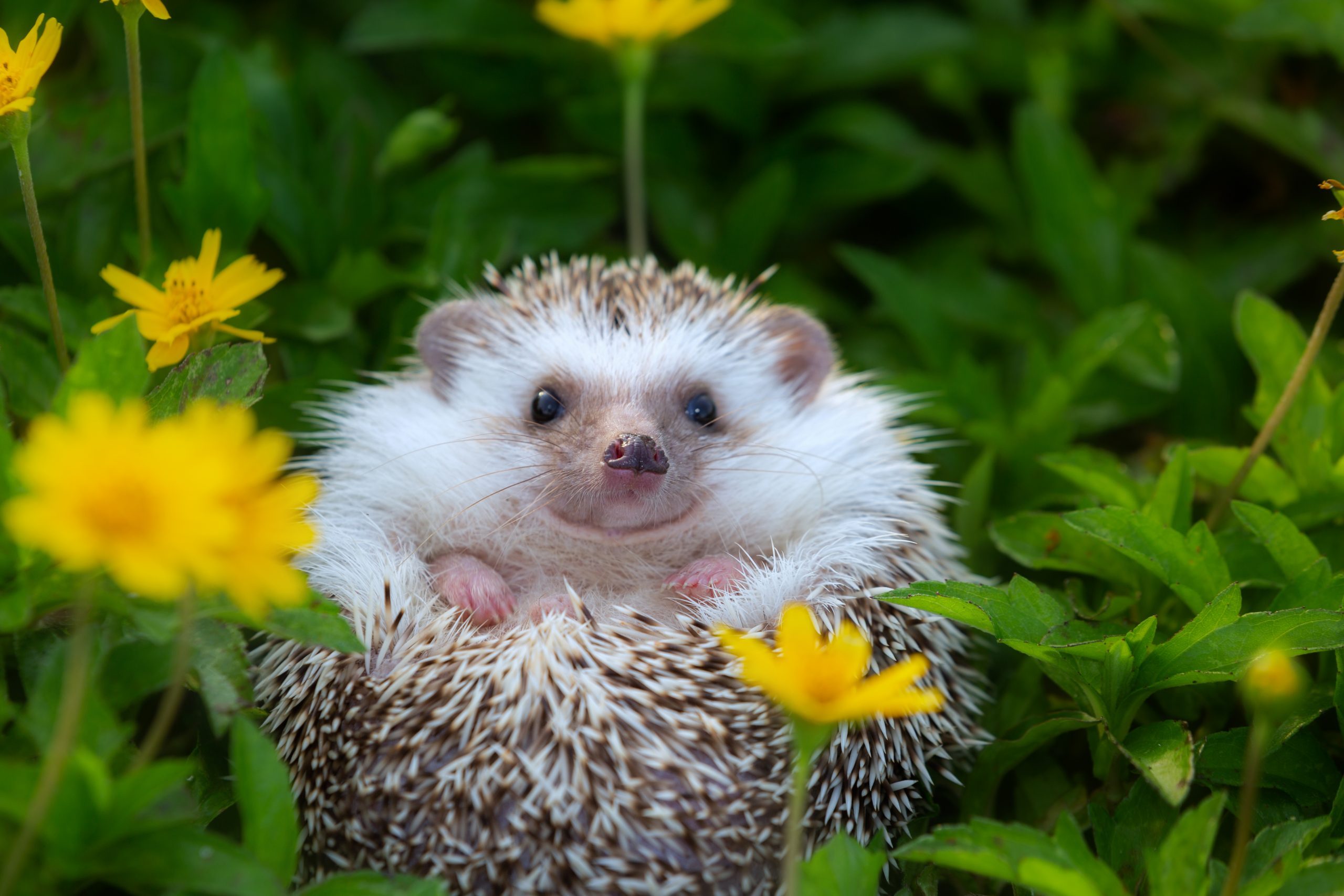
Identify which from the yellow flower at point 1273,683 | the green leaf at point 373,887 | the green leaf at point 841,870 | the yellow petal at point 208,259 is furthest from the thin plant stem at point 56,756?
the yellow flower at point 1273,683

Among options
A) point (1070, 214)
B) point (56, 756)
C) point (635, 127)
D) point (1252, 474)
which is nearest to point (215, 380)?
point (56, 756)

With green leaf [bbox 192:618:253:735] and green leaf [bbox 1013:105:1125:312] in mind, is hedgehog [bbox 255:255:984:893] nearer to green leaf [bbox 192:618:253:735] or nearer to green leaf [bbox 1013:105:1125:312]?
green leaf [bbox 192:618:253:735]

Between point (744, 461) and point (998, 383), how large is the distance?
921mm

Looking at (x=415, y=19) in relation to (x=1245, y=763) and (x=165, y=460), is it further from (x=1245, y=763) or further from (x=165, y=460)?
(x=1245, y=763)

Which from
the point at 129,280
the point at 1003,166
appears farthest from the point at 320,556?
the point at 1003,166

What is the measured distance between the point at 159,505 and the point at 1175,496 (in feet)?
4.97

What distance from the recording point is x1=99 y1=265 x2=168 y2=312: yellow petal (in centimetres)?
172

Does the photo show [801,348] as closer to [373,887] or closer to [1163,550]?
[1163,550]

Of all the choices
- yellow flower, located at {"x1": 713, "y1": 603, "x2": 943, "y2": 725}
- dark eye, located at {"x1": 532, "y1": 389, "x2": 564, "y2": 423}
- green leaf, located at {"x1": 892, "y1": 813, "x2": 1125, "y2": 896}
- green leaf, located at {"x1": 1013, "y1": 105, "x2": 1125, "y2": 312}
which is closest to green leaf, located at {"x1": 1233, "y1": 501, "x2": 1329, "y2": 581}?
green leaf, located at {"x1": 892, "y1": 813, "x2": 1125, "y2": 896}

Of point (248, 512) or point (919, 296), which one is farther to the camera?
point (919, 296)

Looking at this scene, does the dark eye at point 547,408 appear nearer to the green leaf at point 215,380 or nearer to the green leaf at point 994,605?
the green leaf at point 215,380

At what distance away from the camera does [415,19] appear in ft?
8.84

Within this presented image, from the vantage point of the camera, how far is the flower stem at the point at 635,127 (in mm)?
2367

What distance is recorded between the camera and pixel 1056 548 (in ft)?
6.39
